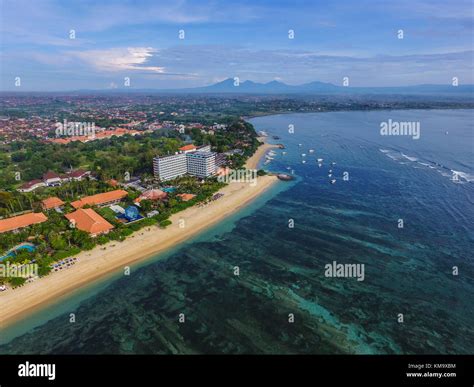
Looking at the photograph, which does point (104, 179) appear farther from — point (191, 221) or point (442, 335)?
point (442, 335)

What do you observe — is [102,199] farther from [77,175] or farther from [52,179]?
[52,179]

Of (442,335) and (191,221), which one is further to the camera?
(191,221)

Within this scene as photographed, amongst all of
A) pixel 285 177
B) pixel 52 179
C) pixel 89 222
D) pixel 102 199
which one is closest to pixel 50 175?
pixel 52 179

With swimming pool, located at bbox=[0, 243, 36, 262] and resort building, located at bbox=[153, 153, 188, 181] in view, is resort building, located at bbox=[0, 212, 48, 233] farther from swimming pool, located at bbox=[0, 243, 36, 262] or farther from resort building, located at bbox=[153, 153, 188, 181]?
resort building, located at bbox=[153, 153, 188, 181]

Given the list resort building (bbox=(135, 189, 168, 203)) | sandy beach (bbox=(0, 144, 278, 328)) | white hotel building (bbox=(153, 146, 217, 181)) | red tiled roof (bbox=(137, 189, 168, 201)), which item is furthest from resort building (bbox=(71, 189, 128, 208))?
sandy beach (bbox=(0, 144, 278, 328))
